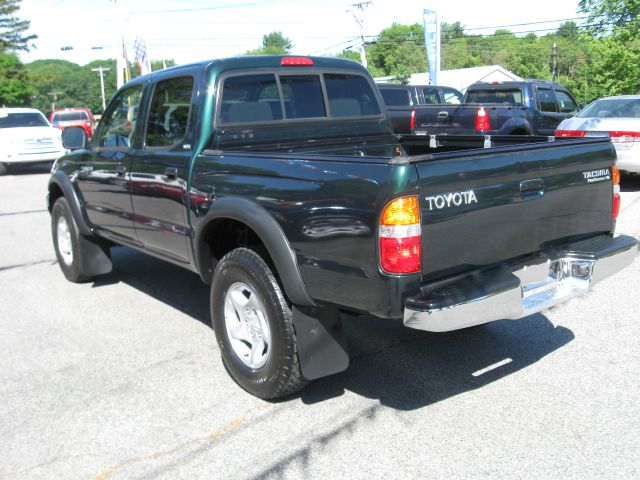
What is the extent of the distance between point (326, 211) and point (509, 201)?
100 centimetres

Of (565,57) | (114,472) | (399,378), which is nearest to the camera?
(114,472)

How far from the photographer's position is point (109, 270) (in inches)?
251

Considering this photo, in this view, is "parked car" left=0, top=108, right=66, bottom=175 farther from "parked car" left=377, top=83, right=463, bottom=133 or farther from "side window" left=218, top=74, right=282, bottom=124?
"side window" left=218, top=74, right=282, bottom=124

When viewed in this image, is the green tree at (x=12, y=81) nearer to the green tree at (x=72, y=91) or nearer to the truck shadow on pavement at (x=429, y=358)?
the green tree at (x=72, y=91)

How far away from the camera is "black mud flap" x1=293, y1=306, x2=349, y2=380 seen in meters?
3.53

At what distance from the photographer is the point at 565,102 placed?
48.7ft

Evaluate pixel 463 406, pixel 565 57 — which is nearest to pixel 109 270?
pixel 463 406

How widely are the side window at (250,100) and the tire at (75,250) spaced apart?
254 cm

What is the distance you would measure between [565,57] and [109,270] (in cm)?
9343

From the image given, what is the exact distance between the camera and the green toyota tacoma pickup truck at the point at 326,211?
3.08 metres

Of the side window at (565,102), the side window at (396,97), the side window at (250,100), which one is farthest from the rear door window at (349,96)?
the side window at (565,102)

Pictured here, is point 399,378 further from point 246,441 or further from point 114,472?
point 114,472

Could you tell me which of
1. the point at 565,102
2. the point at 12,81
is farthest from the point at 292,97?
the point at 12,81

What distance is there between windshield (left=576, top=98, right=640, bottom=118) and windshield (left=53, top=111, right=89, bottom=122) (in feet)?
77.0
